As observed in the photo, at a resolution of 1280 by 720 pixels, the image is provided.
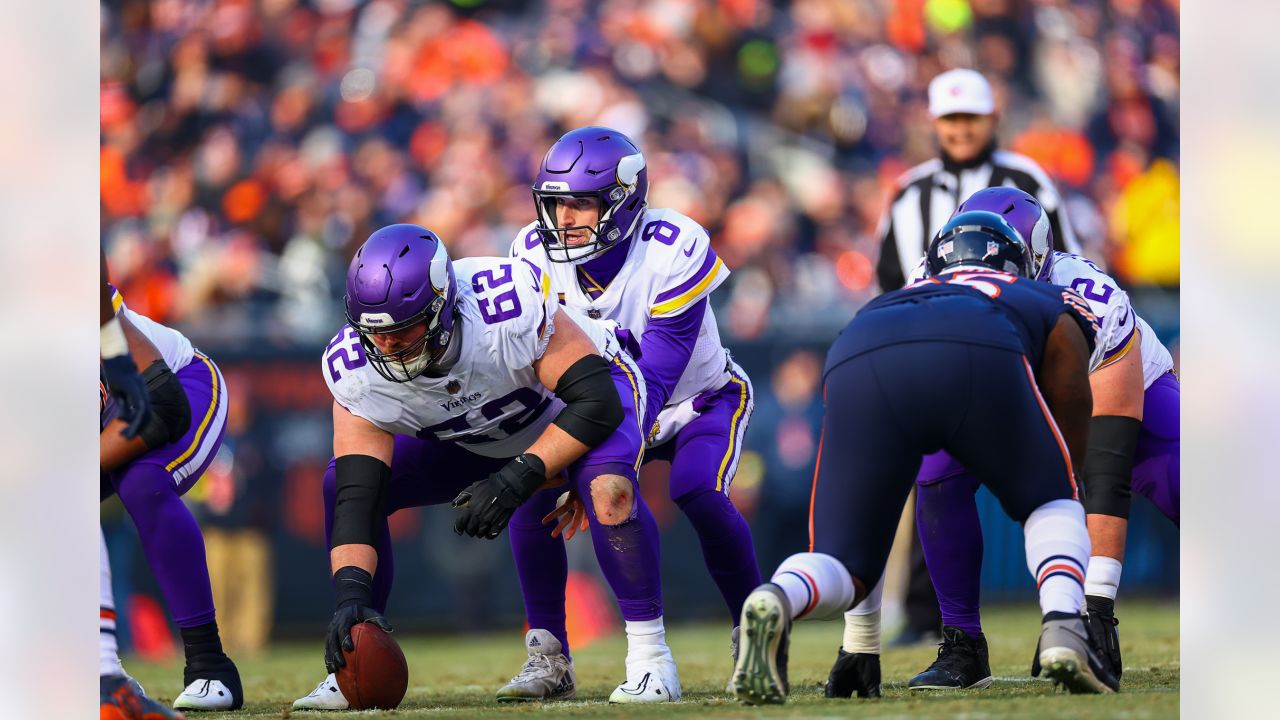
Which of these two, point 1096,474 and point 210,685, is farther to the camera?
point 1096,474

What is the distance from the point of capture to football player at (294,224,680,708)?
409 centimetres

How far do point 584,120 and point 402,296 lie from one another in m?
7.43

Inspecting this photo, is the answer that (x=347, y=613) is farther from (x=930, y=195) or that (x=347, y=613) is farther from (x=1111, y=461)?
(x=930, y=195)

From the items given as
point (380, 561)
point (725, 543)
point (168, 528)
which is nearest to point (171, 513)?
point (168, 528)

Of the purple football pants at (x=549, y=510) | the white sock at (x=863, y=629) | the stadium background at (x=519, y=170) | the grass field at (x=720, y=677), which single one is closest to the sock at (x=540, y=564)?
the purple football pants at (x=549, y=510)

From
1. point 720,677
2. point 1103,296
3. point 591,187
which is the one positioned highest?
point 591,187

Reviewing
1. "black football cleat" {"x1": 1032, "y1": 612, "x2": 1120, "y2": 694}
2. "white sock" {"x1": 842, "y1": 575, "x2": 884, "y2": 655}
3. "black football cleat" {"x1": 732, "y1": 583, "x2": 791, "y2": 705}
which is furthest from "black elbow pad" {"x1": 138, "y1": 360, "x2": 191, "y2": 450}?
"black football cleat" {"x1": 1032, "y1": 612, "x2": 1120, "y2": 694}

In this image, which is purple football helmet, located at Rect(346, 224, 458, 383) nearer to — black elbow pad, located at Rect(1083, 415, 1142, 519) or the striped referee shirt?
black elbow pad, located at Rect(1083, 415, 1142, 519)

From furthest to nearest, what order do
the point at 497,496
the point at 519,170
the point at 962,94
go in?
the point at 519,170 → the point at 962,94 → the point at 497,496

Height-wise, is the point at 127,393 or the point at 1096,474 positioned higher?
the point at 127,393

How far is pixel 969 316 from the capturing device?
373cm

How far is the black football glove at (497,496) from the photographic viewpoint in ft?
13.5

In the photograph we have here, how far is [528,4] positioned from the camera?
12.6 metres

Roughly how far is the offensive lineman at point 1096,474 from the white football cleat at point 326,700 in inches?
54.0
